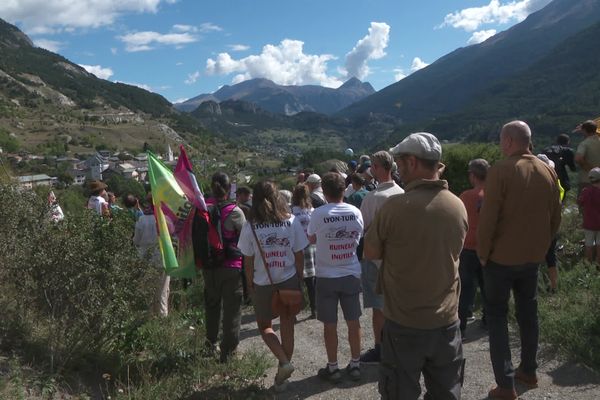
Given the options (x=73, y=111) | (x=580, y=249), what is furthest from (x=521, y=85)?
(x=580, y=249)

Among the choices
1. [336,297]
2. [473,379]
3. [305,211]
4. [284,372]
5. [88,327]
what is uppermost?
[305,211]

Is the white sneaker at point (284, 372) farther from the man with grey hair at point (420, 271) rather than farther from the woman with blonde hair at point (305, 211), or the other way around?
the woman with blonde hair at point (305, 211)

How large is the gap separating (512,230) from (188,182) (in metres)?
3.24

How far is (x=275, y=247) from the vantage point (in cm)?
435

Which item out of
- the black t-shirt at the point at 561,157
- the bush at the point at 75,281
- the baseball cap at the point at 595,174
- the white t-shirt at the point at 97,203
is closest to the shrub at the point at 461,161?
the black t-shirt at the point at 561,157

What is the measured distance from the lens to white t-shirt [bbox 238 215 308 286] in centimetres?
434

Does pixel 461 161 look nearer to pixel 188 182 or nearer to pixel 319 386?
pixel 188 182

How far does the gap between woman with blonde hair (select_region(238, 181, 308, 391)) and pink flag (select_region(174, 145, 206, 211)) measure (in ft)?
2.57

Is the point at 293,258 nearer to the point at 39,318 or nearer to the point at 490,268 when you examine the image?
the point at 490,268

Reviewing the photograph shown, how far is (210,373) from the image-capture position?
15.0 ft

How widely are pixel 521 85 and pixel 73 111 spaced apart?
151547mm

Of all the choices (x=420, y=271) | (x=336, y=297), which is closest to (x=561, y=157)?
(x=336, y=297)

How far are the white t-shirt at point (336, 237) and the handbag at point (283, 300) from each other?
1.02 feet

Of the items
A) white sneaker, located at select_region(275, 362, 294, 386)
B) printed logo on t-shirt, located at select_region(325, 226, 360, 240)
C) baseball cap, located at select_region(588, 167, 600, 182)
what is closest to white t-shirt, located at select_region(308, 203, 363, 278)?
printed logo on t-shirt, located at select_region(325, 226, 360, 240)
